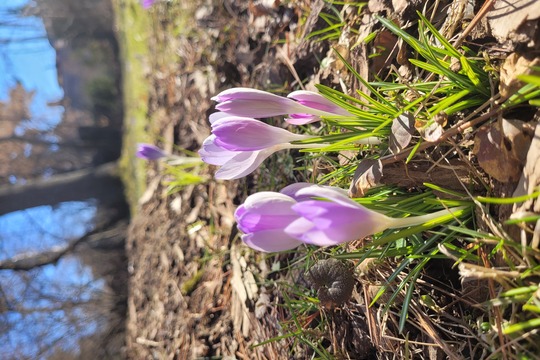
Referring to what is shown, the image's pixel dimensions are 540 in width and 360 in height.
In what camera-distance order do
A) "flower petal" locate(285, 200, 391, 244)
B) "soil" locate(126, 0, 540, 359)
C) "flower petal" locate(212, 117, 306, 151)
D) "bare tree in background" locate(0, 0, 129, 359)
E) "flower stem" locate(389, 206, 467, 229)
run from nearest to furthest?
"flower petal" locate(285, 200, 391, 244) → "flower stem" locate(389, 206, 467, 229) → "flower petal" locate(212, 117, 306, 151) → "soil" locate(126, 0, 540, 359) → "bare tree in background" locate(0, 0, 129, 359)

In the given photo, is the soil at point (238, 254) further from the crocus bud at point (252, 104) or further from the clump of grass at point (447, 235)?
the crocus bud at point (252, 104)

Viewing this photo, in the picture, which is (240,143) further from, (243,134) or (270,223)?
(270,223)

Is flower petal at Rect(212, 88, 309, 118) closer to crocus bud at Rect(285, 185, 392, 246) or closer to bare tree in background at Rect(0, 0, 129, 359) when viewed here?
crocus bud at Rect(285, 185, 392, 246)

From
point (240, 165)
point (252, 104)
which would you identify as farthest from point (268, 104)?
point (240, 165)

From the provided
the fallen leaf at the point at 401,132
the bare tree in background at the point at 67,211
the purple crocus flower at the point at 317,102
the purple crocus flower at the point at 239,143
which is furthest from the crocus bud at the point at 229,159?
the bare tree in background at the point at 67,211

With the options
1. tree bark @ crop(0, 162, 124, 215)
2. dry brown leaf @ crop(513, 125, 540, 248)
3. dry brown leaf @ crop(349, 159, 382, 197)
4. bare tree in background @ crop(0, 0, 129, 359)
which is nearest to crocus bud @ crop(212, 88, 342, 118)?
dry brown leaf @ crop(349, 159, 382, 197)

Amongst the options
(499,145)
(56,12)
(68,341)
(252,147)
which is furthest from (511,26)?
(56,12)
